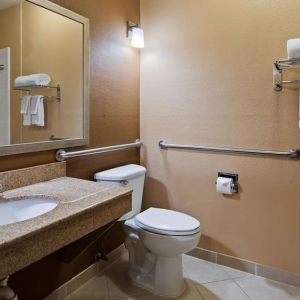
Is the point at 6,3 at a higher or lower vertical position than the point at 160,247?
higher

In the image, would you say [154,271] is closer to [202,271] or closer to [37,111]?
[202,271]

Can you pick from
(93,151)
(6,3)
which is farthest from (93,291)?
(6,3)

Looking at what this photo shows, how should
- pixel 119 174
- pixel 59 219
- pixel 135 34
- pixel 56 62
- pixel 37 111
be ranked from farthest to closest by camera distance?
pixel 135 34, pixel 119 174, pixel 56 62, pixel 37 111, pixel 59 219

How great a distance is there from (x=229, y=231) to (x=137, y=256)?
693 millimetres

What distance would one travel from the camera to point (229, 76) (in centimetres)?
195

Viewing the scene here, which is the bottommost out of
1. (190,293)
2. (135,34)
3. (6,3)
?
(190,293)

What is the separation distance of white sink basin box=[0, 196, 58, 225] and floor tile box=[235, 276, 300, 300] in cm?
138

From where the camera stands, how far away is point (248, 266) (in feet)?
6.55

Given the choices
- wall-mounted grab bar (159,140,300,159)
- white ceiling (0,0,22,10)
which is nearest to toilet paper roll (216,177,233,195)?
wall-mounted grab bar (159,140,300,159)

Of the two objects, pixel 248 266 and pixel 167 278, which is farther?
pixel 248 266

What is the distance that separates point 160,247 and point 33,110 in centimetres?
107

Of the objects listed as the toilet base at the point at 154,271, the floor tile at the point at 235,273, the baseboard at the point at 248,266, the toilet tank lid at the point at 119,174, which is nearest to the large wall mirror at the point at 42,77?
the toilet tank lid at the point at 119,174

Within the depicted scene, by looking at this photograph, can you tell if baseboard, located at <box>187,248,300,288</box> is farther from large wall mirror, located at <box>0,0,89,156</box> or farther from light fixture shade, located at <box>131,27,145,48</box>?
light fixture shade, located at <box>131,27,145,48</box>

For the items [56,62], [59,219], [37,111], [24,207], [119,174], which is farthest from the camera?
[119,174]
